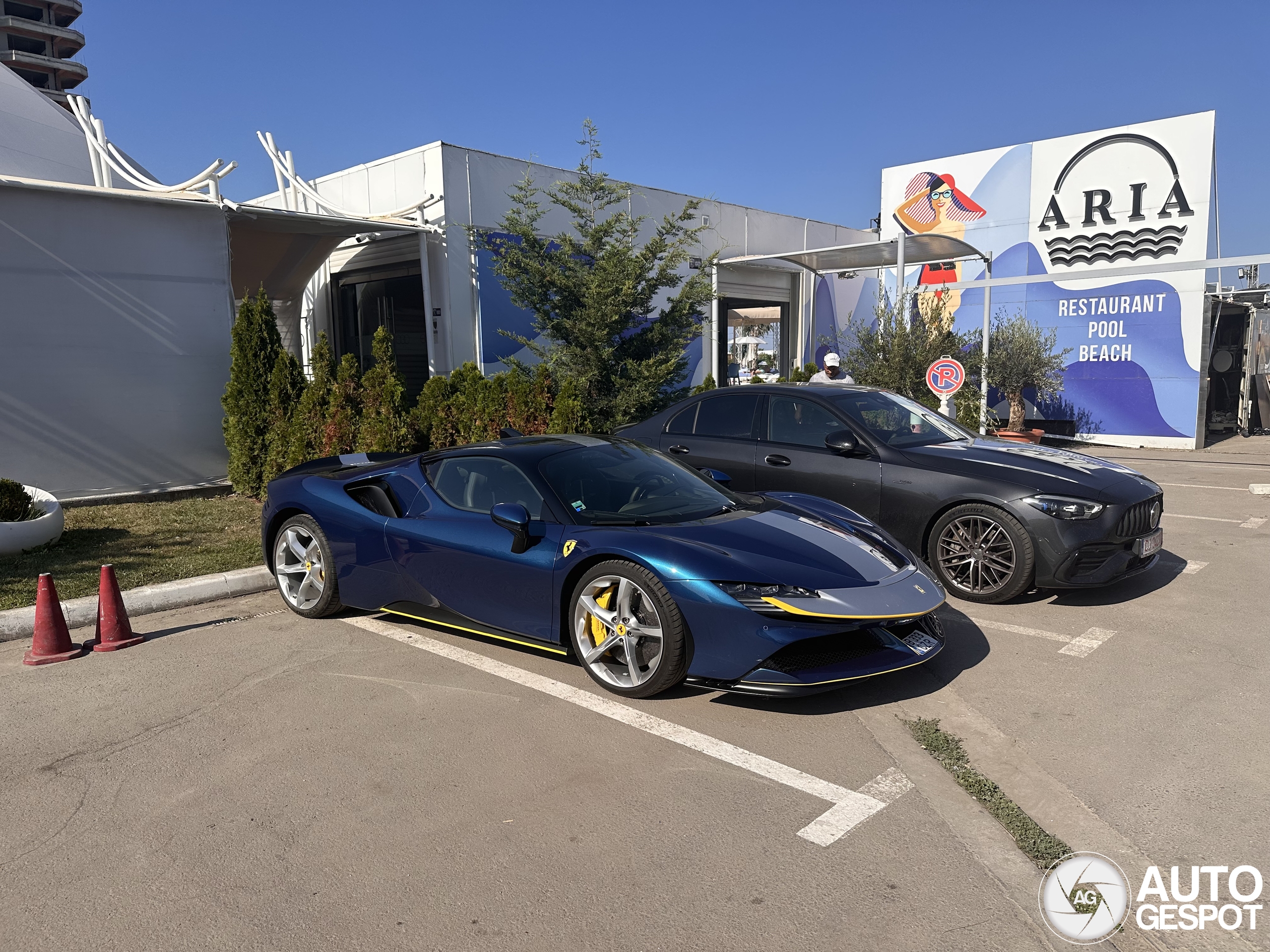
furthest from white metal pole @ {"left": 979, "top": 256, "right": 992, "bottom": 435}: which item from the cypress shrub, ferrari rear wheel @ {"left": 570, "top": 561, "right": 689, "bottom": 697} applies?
the cypress shrub

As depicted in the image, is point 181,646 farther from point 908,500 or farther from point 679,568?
point 908,500

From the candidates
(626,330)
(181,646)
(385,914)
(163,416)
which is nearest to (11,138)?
(163,416)

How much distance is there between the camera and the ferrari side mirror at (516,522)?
4.51 meters

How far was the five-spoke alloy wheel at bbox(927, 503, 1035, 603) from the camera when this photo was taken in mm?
5730

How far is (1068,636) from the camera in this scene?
524cm

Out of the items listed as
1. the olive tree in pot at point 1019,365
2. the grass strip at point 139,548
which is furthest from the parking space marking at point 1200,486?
the grass strip at point 139,548

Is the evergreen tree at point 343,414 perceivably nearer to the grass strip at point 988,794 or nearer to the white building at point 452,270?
the white building at point 452,270

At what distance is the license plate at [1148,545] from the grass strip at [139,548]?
6.36m

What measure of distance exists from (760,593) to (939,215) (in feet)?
62.6

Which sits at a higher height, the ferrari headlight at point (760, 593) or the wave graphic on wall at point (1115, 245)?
the wave graphic on wall at point (1115, 245)

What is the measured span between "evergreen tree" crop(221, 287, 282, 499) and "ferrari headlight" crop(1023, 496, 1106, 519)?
8.03 metres

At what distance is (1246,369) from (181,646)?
20929 mm

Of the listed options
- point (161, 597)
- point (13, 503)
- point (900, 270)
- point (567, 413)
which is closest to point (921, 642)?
point (161, 597)

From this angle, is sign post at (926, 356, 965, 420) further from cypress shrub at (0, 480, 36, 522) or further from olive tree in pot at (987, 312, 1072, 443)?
cypress shrub at (0, 480, 36, 522)
